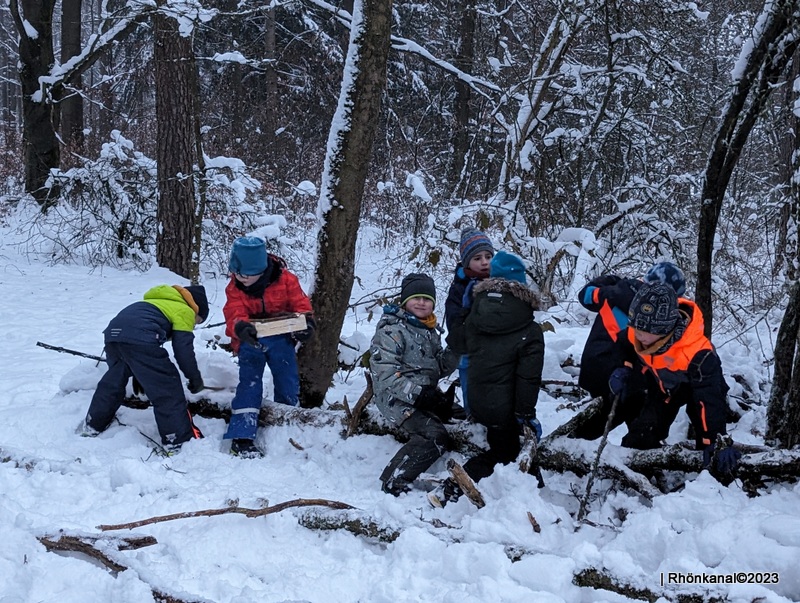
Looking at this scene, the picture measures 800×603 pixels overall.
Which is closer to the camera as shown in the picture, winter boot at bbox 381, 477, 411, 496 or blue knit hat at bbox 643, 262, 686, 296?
winter boot at bbox 381, 477, 411, 496

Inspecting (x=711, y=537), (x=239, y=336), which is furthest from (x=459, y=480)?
(x=239, y=336)

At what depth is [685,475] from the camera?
11.3 ft

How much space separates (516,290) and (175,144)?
662 cm

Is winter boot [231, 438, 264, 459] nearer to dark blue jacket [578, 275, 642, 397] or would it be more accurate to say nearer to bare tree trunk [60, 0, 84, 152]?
dark blue jacket [578, 275, 642, 397]

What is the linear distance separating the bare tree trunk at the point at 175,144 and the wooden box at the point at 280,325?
4.83m

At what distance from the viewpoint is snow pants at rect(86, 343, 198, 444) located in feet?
14.0

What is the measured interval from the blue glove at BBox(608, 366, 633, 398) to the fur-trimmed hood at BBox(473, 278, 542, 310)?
0.63 m

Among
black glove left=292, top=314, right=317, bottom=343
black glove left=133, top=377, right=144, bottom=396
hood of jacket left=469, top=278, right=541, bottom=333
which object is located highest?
hood of jacket left=469, top=278, right=541, bottom=333

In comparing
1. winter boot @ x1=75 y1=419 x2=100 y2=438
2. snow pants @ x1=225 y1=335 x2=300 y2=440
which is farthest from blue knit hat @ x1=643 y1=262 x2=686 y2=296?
winter boot @ x1=75 y1=419 x2=100 y2=438

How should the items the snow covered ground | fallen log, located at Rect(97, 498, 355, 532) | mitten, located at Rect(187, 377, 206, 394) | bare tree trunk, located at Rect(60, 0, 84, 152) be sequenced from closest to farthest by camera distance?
the snow covered ground → fallen log, located at Rect(97, 498, 355, 532) → mitten, located at Rect(187, 377, 206, 394) → bare tree trunk, located at Rect(60, 0, 84, 152)

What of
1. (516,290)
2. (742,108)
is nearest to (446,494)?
(516,290)

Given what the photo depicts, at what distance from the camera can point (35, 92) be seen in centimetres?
1178

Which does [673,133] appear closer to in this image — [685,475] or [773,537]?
[685,475]

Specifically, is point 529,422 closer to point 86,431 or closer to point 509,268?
point 509,268
